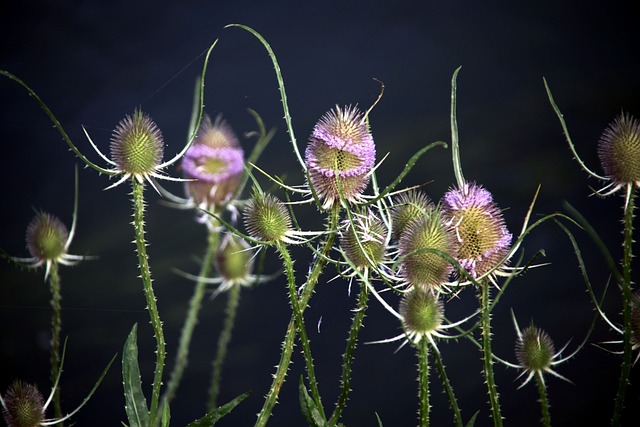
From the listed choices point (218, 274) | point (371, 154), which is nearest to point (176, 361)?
point (218, 274)

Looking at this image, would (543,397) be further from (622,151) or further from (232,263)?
(232,263)

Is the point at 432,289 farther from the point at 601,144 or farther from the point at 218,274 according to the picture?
the point at 218,274

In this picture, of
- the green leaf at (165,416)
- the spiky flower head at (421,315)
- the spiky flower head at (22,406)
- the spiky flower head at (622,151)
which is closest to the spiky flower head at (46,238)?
the spiky flower head at (22,406)

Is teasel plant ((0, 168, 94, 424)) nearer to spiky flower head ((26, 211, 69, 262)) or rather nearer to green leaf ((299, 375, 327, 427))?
spiky flower head ((26, 211, 69, 262))

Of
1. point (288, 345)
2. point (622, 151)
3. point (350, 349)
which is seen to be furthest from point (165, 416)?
point (622, 151)

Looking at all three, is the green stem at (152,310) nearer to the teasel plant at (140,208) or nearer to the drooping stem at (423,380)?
the teasel plant at (140,208)
